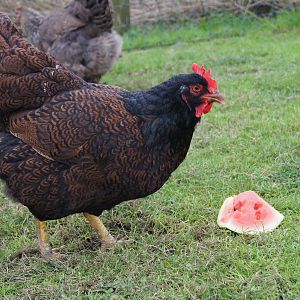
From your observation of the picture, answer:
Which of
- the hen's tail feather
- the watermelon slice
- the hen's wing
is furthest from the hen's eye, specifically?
the watermelon slice

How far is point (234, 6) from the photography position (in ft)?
40.6

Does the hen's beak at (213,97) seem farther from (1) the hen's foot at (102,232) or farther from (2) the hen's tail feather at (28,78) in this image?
(1) the hen's foot at (102,232)

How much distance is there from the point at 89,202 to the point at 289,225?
54.4 inches

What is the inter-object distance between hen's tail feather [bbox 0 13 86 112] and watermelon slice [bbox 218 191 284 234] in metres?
1.35

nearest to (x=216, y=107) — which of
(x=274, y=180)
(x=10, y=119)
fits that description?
(x=274, y=180)

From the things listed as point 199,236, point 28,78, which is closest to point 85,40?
point 28,78

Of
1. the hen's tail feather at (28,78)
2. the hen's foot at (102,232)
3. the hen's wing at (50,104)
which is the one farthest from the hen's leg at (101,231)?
the hen's tail feather at (28,78)

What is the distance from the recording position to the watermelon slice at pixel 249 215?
12.9 ft

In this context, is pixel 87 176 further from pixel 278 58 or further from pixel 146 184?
pixel 278 58

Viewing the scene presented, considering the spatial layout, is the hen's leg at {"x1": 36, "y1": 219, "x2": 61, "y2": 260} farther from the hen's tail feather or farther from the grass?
the hen's tail feather

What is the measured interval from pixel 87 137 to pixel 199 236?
3.51 ft

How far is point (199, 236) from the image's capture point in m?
3.99

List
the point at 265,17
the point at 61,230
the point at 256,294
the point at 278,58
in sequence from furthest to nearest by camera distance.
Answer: the point at 265,17 < the point at 278,58 < the point at 61,230 < the point at 256,294

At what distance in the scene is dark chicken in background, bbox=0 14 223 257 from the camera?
11.7ft
